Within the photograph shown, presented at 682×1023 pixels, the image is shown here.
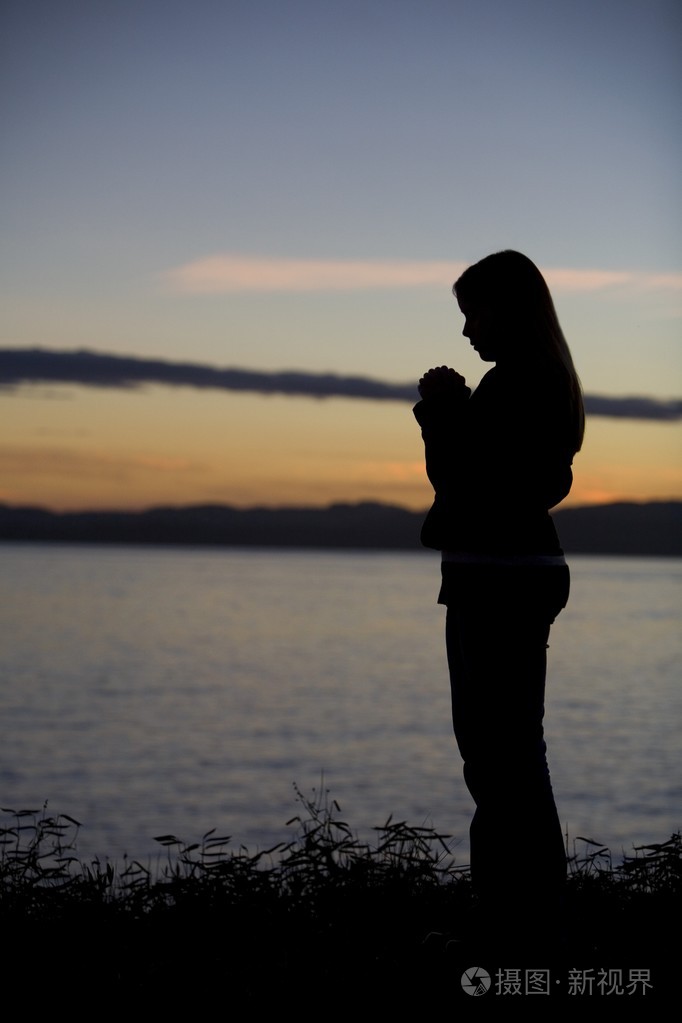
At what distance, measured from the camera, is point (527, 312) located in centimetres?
411

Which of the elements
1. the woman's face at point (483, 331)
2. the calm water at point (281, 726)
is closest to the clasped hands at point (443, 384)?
the woman's face at point (483, 331)

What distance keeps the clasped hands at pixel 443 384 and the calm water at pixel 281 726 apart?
1162cm

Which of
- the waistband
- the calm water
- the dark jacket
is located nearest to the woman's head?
the dark jacket

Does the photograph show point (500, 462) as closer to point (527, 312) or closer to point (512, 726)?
point (527, 312)

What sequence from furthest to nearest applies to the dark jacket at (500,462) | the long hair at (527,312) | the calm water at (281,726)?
the calm water at (281,726) → the long hair at (527,312) → the dark jacket at (500,462)

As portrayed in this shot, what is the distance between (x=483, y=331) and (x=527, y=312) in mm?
175

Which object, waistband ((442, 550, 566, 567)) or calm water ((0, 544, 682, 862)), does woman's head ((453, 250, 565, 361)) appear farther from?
calm water ((0, 544, 682, 862))

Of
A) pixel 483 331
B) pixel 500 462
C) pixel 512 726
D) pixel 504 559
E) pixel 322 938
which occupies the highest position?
pixel 483 331

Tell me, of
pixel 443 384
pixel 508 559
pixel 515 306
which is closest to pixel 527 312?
pixel 515 306

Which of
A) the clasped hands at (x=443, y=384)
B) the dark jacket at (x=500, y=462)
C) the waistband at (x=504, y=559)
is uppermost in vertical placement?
the clasped hands at (x=443, y=384)

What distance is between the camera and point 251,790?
80.1ft

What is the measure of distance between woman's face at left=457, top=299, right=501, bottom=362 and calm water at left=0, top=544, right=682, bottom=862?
1155 cm

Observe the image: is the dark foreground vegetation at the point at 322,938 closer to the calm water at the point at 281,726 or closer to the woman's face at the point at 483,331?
the woman's face at the point at 483,331

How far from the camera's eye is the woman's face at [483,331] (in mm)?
4160
